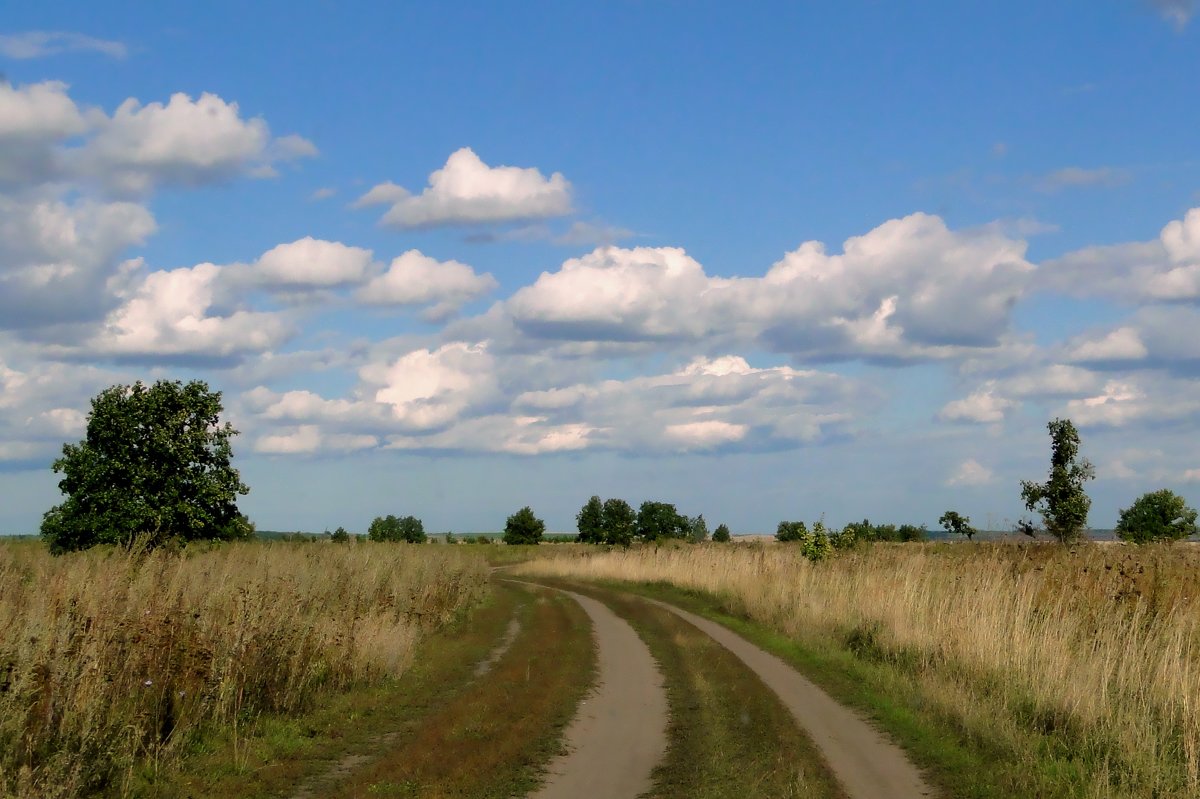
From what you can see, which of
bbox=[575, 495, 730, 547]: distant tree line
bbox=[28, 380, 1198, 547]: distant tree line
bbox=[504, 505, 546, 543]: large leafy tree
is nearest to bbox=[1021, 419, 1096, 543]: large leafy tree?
bbox=[28, 380, 1198, 547]: distant tree line

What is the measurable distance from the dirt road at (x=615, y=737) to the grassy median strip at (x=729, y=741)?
23 centimetres

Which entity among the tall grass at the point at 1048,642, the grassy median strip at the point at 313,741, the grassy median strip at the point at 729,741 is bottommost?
the grassy median strip at the point at 313,741

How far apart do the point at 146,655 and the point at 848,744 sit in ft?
29.1

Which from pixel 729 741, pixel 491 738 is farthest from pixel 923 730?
pixel 491 738

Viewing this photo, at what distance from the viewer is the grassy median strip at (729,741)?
10.7 meters

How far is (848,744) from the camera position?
13.1 meters

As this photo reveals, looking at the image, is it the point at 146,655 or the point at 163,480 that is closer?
the point at 146,655

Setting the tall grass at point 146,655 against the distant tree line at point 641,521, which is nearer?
the tall grass at point 146,655

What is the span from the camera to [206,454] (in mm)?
33594

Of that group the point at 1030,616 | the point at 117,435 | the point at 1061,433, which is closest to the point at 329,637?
the point at 1030,616

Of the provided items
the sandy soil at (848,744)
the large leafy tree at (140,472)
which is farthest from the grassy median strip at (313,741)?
the large leafy tree at (140,472)

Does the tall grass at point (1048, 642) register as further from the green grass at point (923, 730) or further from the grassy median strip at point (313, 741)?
the grassy median strip at point (313, 741)

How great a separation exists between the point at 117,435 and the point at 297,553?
29.9 ft

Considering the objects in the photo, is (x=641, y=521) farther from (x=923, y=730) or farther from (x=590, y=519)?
(x=923, y=730)
